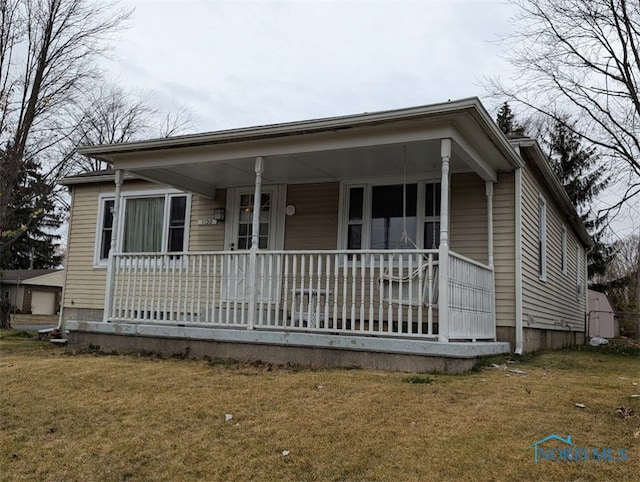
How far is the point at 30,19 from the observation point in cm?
1449

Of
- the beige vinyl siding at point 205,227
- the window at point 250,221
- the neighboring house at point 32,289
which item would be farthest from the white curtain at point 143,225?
the neighboring house at point 32,289

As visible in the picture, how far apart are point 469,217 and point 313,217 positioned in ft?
8.46

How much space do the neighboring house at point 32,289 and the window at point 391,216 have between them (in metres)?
34.1

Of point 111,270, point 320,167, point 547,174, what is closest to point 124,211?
point 111,270

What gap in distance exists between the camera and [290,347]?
6.75 meters

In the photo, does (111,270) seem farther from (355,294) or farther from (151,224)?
(355,294)

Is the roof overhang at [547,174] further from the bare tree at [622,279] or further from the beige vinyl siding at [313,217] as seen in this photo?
the bare tree at [622,279]

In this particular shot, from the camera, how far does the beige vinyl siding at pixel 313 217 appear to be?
9328mm

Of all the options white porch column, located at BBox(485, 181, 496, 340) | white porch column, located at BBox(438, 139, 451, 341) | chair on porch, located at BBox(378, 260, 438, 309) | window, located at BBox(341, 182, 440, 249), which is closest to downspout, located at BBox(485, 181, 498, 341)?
white porch column, located at BBox(485, 181, 496, 340)

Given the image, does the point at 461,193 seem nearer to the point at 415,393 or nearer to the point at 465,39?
the point at 415,393

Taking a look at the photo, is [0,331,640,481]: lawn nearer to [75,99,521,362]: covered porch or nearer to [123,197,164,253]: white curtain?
[75,99,521,362]: covered porch

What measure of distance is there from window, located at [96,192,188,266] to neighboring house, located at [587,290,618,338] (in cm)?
1661

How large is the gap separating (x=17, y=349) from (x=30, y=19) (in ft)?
31.9

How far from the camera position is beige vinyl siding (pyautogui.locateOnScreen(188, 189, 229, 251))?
10.4 metres
